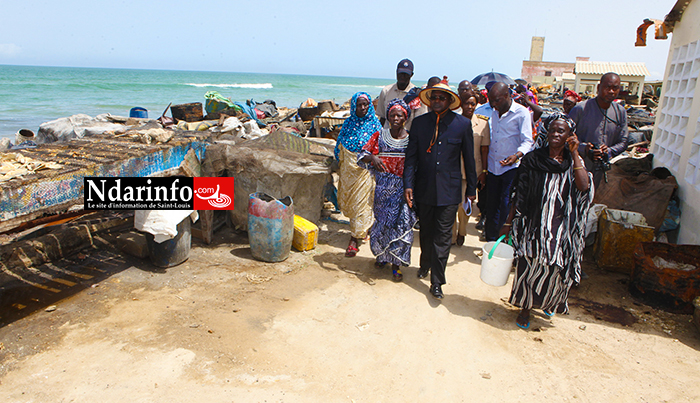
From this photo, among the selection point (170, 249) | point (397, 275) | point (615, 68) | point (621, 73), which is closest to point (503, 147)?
point (397, 275)

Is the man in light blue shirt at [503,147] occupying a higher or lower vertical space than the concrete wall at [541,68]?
lower

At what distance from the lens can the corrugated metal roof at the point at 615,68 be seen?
2176 cm

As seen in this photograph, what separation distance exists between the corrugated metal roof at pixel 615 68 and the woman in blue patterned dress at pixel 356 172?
74.4ft

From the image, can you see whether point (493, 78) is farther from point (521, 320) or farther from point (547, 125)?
point (521, 320)

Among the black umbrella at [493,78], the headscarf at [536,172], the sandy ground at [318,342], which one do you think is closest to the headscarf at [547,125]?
the headscarf at [536,172]

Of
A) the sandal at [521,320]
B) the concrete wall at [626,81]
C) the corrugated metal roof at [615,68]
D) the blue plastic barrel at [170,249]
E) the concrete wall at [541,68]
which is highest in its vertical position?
the concrete wall at [541,68]

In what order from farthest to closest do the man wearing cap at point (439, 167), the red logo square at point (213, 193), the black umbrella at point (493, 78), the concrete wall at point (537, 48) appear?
the concrete wall at point (537, 48) < the black umbrella at point (493, 78) < the red logo square at point (213, 193) < the man wearing cap at point (439, 167)

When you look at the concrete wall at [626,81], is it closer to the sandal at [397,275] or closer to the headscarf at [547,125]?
the headscarf at [547,125]

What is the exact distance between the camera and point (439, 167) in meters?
3.53

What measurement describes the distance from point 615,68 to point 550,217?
24866 millimetres

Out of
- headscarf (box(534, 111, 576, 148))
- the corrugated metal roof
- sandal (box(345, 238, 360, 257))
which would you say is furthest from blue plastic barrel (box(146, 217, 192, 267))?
the corrugated metal roof

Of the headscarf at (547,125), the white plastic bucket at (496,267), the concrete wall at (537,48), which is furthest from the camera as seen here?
the concrete wall at (537,48)

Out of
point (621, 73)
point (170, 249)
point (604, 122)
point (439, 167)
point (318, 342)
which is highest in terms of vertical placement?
point (621, 73)

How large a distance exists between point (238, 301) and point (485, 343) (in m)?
2.05
